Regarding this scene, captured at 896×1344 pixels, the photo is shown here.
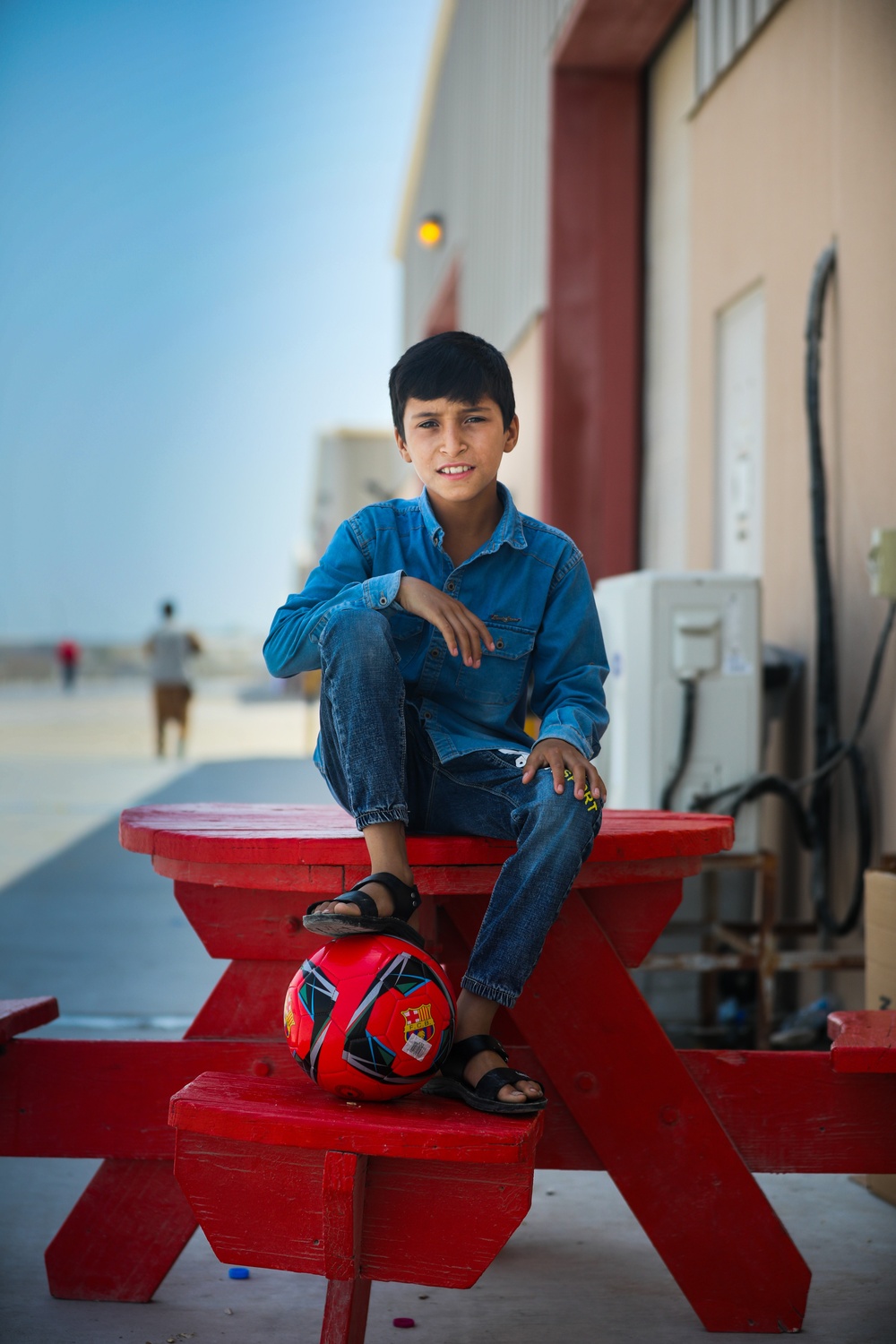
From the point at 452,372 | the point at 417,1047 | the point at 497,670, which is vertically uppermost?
the point at 452,372

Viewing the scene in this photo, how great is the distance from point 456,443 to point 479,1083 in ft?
3.68

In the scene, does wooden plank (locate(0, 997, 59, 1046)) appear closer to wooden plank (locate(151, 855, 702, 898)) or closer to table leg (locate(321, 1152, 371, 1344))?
wooden plank (locate(151, 855, 702, 898))

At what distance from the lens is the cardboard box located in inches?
118

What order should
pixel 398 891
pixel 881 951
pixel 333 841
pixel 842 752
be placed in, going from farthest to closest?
pixel 842 752 → pixel 881 951 → pixel 333 841 → pixel 398 891

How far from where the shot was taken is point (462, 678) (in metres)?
2.41

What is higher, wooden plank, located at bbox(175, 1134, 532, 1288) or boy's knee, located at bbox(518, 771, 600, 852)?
boy's knee, located at bbox(518, 771, 600, 852)

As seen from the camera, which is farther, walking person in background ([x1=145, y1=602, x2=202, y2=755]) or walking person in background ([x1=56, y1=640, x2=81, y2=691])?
walking person in background ([x1=56, y1=640, x2=81, y2=691])

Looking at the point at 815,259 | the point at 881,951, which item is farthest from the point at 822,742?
the point at 815,259

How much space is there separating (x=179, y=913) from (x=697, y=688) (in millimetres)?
2986

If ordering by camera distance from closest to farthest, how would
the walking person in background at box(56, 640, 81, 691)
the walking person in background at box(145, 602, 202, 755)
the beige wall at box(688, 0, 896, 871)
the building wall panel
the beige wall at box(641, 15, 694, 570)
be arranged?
the beige wall at box(688, 0, 896, 871) → the beige wall at box(641, 15, 694, 570) → the building wall panel → the walking person in background at box(145, 602, 202, 755) → the walking person in background at box(56, 640, 81, 691)

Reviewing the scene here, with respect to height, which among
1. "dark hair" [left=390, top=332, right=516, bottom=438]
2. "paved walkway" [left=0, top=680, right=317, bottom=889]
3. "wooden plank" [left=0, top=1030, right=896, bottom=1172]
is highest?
"dark hair" [left=390, top=332, right=516, bottom=438]

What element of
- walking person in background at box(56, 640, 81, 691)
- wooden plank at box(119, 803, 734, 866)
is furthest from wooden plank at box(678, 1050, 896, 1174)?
walking person in background at box(56, 640, 81, 691)

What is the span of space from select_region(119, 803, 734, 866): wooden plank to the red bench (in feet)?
1.27

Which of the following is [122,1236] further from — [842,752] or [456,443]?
[842,752]
